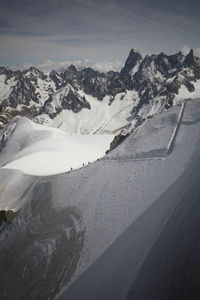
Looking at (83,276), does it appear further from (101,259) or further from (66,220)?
(66,220)

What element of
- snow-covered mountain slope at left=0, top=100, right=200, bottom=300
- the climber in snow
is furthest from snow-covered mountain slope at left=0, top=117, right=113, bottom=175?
the climber in snow

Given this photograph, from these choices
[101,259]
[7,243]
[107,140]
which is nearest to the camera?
[101,259]

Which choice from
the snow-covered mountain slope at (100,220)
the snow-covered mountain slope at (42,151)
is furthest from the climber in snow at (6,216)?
the snow-covered mountain slope at (42,151)

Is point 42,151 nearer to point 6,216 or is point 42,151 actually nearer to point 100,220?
point 6,216

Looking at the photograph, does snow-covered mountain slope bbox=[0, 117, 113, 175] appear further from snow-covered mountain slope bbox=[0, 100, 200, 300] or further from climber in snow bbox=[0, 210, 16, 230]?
climber in snow bbox=[0, 210, 16, 230]

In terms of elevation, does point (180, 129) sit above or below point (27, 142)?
below

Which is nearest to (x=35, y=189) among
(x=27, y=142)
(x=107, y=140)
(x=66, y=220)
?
(x=66, y=220)

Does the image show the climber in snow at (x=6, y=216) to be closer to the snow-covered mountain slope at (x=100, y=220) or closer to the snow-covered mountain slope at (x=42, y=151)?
the snow-covered mountain slope at (x=100, y=220)
